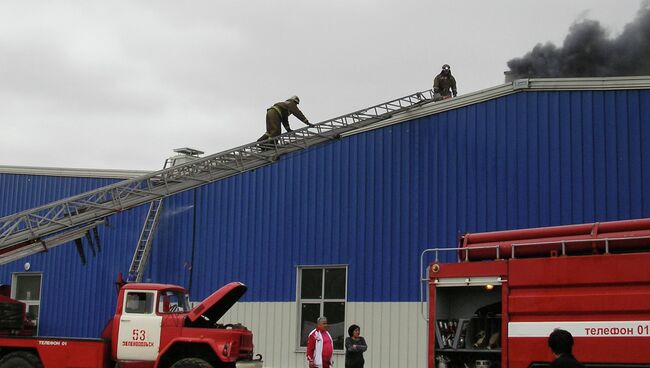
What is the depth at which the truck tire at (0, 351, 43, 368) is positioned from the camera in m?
15.5

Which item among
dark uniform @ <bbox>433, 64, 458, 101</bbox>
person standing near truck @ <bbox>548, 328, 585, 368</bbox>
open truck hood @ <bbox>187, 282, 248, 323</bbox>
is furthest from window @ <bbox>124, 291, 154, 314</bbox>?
person standing near truck @ <bbox>548, 328, 585, 368</bbox>

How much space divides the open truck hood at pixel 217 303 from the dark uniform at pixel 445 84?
6.96 metres

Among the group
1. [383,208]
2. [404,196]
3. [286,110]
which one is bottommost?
[383,208]

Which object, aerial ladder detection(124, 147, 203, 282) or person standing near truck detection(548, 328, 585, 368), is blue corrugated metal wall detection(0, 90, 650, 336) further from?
person standing near truck detection(548, 328, 585, 368)

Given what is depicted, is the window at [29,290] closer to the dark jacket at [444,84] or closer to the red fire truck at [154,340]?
the red fire truck at [154,340]

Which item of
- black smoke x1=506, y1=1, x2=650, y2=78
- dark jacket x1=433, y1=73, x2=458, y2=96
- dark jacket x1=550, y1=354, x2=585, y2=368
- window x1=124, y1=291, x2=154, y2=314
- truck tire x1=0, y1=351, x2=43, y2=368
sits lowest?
truck tire x1=0, y1=351, x2=43, y2=368

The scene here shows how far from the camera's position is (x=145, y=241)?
2186 cm

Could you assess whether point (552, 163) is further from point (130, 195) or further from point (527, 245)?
point (130, 195)

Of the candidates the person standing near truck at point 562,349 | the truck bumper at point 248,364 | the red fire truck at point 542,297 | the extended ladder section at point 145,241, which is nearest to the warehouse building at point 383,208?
the extended ladder section at point 145,241

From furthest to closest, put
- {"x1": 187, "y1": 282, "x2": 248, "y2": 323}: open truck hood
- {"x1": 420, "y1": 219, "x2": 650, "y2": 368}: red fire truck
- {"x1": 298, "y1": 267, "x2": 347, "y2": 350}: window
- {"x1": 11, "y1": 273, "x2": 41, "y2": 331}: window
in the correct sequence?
{"x1": 11, "y1": 273, "x2": 41, "y2": 331}: window
{"x1": 298, "y1": 267, "x2": 347, "y2": 350}: window
{"x1": 187, "y1": 282, "x2": 248, "y2": 323}: open truck hood
{"x1": 420, "y1": 219, "x2": 650, "y2": 368}: red fire truck

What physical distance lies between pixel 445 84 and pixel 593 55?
24.1ft

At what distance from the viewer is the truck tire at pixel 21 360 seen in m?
15.5

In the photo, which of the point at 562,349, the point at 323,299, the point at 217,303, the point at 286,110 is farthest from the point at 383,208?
the point at 562,349

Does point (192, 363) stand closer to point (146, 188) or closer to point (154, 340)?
point (154, 340)
